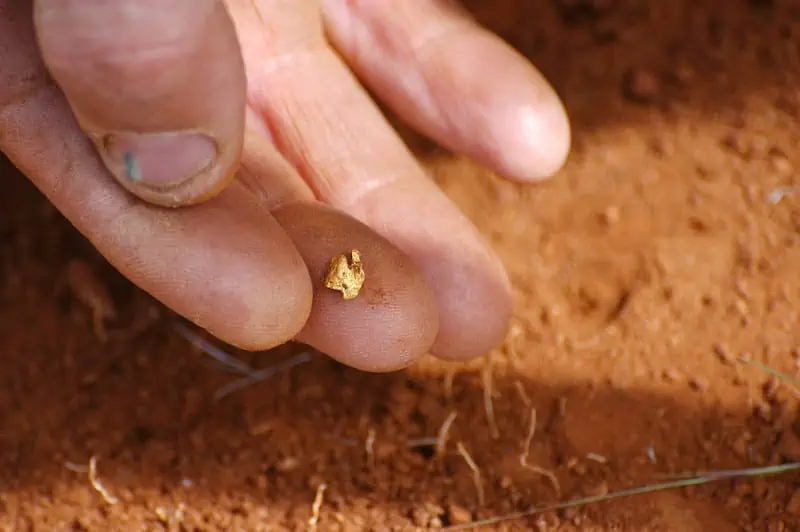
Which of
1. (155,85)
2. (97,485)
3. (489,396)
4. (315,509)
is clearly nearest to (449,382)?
(489,396)

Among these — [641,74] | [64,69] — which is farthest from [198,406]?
[641,74]

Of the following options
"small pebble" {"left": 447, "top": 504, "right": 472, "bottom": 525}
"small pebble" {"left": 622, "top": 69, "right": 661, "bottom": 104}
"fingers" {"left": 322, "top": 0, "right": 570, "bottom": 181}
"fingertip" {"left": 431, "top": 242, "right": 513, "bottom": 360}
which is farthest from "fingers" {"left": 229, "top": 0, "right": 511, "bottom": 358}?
"small pebble" {"left": 622, "top": 69, "right": 661, "bottom": 104}

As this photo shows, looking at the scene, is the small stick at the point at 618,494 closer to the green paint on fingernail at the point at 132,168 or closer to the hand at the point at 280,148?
the hand at the point at 280,148

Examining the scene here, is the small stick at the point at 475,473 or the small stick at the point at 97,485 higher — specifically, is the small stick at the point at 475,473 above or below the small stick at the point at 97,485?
above

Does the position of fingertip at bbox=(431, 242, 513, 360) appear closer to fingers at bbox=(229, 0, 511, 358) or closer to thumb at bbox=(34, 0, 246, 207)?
fingers at bbox=(229, 0, 511, 358)

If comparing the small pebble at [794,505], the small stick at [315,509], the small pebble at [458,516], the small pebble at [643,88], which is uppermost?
the small pebble at [643,88]

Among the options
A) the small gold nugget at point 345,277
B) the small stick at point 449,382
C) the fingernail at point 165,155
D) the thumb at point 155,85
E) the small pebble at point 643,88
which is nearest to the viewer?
the thumb at point 155,85

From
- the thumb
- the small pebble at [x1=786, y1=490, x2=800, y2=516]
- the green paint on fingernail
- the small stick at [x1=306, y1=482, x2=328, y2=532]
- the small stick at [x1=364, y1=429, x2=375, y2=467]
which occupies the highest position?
the thumb

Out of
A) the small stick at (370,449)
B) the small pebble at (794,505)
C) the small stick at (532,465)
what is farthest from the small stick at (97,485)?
the small pebble at (794,505)

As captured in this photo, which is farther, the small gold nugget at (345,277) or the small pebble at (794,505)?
the small pebble at (794,505)
